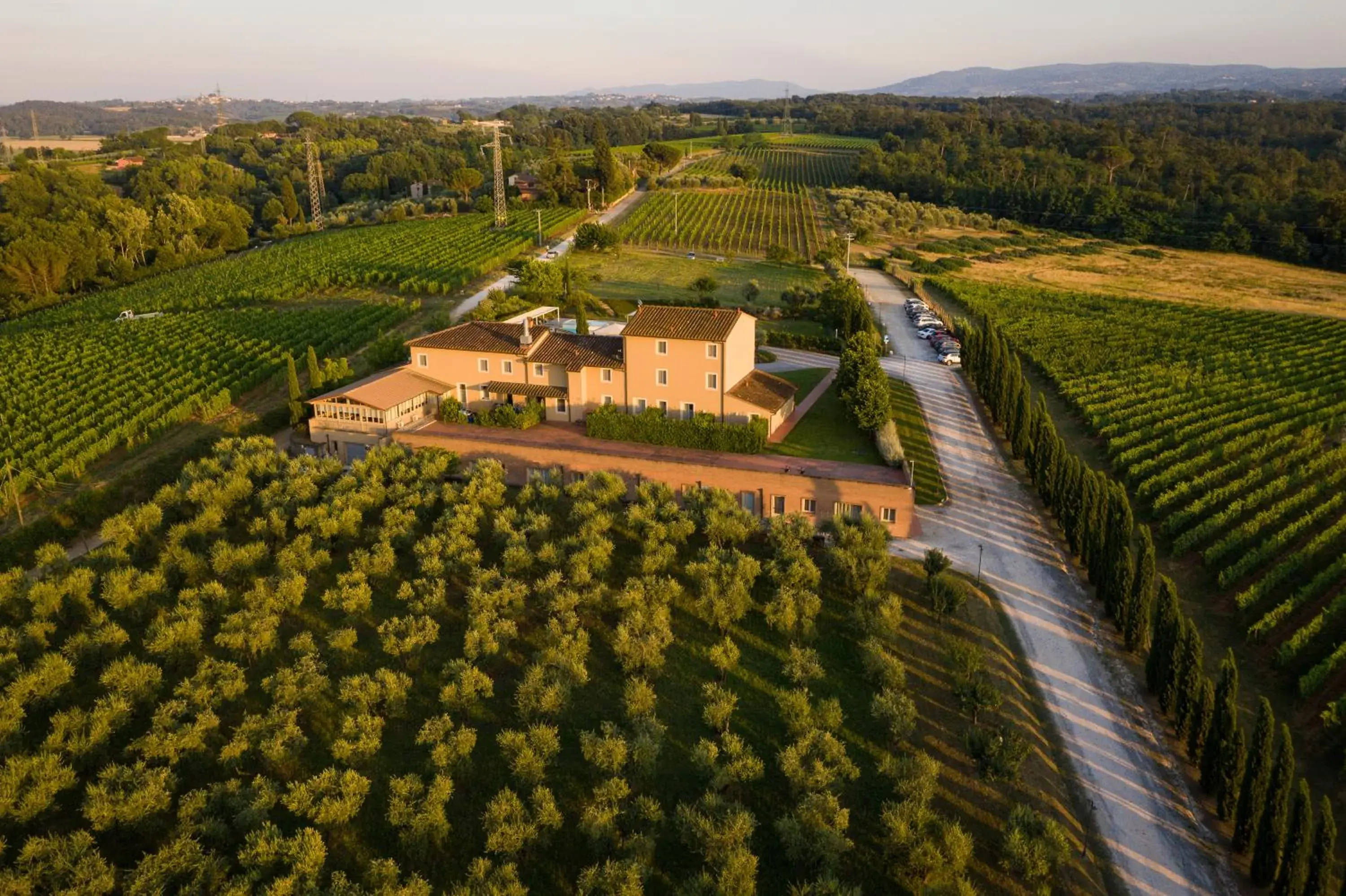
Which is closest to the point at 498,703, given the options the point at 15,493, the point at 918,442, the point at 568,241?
the point at 15,493

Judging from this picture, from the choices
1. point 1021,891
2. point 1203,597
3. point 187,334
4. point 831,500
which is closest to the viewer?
point 1021,891

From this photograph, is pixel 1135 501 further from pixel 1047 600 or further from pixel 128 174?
pixel 128 174

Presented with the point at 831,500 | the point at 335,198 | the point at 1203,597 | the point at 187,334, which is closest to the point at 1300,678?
the point at 1203,597

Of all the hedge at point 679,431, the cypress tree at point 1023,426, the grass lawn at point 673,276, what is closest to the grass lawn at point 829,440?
the hedge at point 679,431

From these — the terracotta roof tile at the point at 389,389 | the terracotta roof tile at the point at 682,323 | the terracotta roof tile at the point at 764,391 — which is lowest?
the terracotta roof tile at the point at 764,391

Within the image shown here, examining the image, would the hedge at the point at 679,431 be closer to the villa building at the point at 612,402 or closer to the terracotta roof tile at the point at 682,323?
the villa building at the point at 612,402

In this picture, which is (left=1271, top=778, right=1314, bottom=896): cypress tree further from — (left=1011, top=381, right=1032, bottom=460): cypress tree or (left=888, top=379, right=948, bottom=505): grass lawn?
(left=1011, top=381, right=1032, bottom=460): cypress tree
